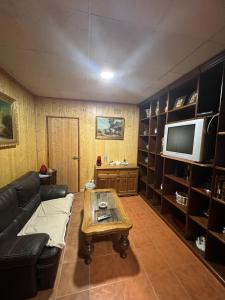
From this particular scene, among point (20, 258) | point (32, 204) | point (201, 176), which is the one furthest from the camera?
point (32, 204)

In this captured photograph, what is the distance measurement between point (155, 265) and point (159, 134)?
83.9 inches

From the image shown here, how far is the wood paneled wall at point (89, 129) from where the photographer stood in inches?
139

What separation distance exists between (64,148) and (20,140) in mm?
1125

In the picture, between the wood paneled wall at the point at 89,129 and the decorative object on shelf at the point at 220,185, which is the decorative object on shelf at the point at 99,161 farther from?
the decorative object on shelf at the point at 220,185

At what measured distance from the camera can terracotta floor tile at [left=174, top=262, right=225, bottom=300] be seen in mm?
1428

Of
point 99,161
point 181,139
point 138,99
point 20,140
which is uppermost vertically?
point 138,99

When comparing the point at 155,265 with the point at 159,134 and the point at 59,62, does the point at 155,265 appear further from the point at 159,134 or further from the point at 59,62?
the point at 59,62

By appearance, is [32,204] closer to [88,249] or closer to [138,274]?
[88,249]

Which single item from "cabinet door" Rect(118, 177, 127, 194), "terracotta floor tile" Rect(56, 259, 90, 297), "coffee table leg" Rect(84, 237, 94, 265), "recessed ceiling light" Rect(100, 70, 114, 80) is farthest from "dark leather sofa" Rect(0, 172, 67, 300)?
"cabinet door" Rect(118, 177, 127, 194)

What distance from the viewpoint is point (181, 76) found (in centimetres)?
220

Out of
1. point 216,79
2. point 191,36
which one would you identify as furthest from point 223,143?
point 191,36

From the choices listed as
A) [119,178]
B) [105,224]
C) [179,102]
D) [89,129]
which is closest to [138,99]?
[179,102]

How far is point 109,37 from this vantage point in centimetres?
139

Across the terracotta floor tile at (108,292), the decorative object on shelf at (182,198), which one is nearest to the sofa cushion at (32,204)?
the terracotta floor tile at (108,292)
